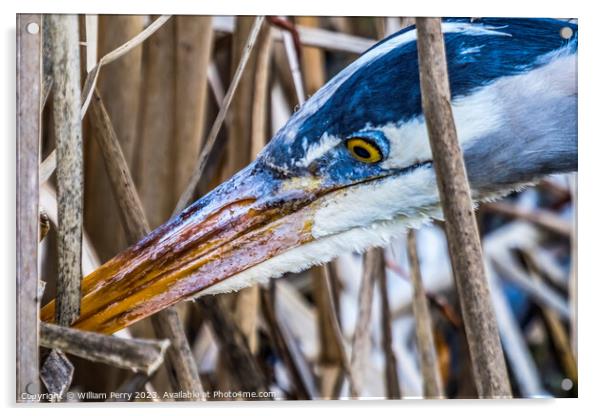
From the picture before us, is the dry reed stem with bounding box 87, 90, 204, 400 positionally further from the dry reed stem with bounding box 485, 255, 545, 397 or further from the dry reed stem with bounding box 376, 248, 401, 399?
the dry reed stem with bounding box 485, 255, 545, 397

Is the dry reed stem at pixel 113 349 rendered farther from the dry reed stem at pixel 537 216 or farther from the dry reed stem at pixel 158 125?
the dry reed stem at pixel 537 216

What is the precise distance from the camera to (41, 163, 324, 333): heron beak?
1106 millimetres

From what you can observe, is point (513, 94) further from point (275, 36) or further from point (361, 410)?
point (361, 410)

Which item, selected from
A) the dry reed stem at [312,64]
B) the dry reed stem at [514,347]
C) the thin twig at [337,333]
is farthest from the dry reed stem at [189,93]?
the dry reed stem at [514,347]

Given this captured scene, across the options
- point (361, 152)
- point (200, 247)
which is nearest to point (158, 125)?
point (200, 247)

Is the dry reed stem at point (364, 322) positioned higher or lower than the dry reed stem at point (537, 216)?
lower

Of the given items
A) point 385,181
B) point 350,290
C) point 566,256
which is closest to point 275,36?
point 385,181

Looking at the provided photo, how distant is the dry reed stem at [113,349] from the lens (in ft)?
3.14

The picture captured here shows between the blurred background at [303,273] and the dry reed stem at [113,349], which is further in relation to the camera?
the blurred background at [303,273]

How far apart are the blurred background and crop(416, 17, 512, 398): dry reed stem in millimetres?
229

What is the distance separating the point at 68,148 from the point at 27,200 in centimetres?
9

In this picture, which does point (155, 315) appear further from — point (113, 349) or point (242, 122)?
point (242, 122)

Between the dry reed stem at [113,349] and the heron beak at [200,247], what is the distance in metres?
0.07

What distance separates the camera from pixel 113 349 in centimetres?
97
